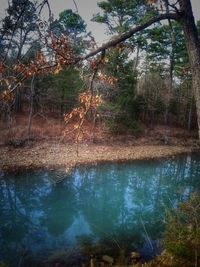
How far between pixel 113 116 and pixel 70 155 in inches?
235

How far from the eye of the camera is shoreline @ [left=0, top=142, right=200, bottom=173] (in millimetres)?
17844

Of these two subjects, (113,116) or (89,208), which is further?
(113,116)

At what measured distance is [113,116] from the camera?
24.3 meters

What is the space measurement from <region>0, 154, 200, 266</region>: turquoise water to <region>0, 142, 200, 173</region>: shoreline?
1.13 meters

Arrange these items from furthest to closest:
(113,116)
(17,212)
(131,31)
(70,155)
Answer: (113,116) → (70,155) → (17,212) → (131,31)

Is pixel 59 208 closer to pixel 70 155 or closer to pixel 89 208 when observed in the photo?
pixel 89 208

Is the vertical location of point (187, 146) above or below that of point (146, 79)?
below

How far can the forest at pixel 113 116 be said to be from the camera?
3.80 meters

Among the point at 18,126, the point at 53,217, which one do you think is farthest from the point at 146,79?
the point at 53,217

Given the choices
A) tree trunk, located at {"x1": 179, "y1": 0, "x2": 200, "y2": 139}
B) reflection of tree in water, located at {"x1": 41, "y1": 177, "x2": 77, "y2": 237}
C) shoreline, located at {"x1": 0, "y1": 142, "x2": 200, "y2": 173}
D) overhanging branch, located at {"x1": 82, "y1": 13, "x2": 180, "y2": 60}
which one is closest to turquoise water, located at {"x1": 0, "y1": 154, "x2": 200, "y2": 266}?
reflection of tree in water, located at {"x1": 41, "y1": 177, "x2": 77, "y2": 237}

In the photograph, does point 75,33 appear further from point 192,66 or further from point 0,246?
point 192,66

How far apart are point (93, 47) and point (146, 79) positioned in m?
29.9

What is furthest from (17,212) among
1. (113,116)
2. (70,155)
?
(113,116)

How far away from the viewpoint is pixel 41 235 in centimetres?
982
